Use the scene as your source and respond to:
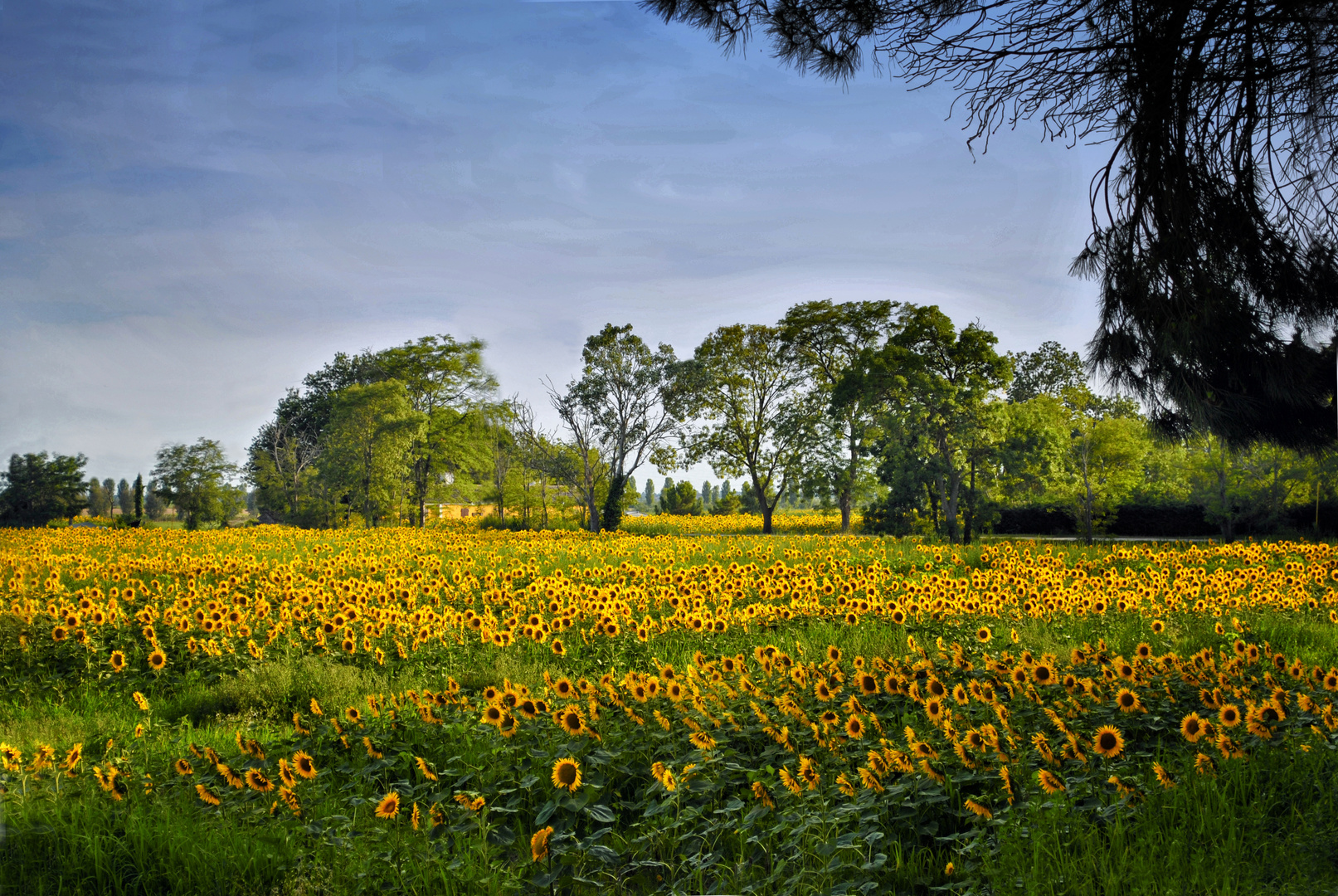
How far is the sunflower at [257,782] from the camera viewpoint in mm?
2635

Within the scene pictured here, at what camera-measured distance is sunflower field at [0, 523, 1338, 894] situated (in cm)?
222

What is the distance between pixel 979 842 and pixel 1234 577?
7.28m

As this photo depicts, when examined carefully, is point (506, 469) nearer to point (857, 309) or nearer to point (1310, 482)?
point (857, 309)

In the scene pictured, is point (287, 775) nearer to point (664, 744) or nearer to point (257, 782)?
point (257, 782)

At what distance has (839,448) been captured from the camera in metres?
23.4

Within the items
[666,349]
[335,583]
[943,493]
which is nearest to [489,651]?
[335,583]

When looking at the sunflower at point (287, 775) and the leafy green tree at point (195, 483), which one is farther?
the leafy green tree at point (195, 483)

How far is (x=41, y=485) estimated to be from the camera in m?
5.07

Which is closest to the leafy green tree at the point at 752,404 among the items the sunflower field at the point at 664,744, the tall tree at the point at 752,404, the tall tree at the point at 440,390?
the tall tree at the point at 752,404

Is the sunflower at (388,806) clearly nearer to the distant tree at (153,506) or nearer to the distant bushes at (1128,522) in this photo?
the distant bushes at (1128,522)

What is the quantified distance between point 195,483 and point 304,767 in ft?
86.5

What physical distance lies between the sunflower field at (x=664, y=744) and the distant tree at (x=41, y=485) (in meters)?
0.76

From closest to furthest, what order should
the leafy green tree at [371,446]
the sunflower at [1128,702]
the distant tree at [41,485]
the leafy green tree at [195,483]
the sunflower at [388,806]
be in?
the sunflower at [388,806], the sunflower at [1128,702], the distant tree at [41,485], the leafy green tree at [371,446], the leafy green tree at [195,483]

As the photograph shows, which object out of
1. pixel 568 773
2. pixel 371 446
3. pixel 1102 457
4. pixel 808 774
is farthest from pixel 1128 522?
pixel 568 773
